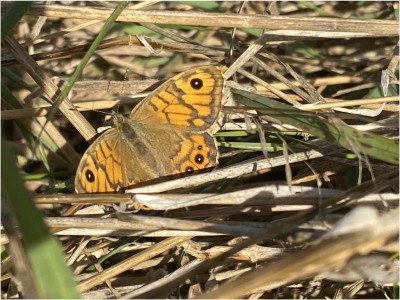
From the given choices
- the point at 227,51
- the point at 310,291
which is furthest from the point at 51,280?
the point at 227,51

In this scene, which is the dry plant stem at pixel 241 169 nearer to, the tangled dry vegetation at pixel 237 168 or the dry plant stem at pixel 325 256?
the tangled dry vegetation at pixel 237 168

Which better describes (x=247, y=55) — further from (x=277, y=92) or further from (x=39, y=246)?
(x=39, y=246)

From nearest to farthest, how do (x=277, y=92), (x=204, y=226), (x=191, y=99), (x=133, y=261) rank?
(x=204, y=226) → (x=133, y=261) → (x=191, y=99) → (x=277, y=92)

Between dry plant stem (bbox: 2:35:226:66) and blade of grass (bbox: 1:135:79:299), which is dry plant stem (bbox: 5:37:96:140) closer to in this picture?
dry plant stem (bbox: 2:35:226:66)

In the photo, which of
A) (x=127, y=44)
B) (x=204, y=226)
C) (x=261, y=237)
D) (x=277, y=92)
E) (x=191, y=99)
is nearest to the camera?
(x=261, y=237)

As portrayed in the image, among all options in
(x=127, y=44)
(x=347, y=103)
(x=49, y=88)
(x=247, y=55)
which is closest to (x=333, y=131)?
(x=347, y=103)

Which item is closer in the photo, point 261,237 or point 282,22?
point 261,237

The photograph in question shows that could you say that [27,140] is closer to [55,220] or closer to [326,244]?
[55,220]

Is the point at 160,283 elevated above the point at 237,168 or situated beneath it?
situated beneath

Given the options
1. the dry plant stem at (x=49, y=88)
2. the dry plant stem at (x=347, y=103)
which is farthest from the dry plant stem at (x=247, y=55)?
the dry plant stem at (x=49, y=88)
